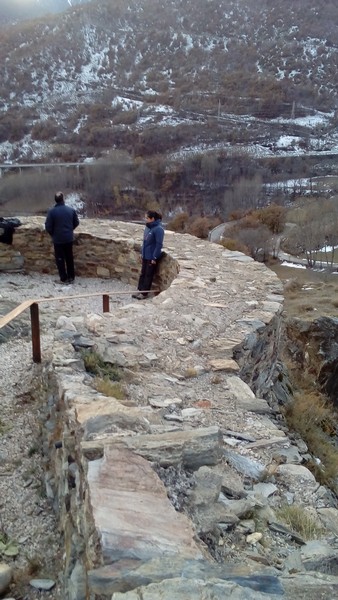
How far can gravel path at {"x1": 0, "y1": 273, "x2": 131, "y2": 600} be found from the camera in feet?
8.40

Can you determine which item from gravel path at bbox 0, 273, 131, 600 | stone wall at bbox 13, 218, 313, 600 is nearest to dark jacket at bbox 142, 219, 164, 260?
stone wall at bbox 13, 218, 313, 600

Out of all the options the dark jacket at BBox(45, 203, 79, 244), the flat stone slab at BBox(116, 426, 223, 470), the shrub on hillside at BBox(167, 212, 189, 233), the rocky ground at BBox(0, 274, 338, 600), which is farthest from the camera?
the shrub on hillside at BBox(167, 212, 189, 233)

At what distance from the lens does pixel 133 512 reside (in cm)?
193

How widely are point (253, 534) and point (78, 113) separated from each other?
58767 millimetres

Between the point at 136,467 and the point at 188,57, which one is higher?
the point at 188,57

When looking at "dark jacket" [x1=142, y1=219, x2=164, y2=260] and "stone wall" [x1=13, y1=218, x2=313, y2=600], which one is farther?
"dark jacket" [x1=142, y1=219, x2=164, y2=260]

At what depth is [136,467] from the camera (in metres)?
2.22

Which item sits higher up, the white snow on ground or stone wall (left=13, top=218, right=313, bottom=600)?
stone wall (left=13, top=218, right=313, bottom=600)

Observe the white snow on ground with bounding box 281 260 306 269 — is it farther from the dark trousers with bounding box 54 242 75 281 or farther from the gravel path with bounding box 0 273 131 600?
the gravel path with bounding box 0 273 131 600

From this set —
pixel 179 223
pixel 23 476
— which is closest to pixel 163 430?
pixel 23 476

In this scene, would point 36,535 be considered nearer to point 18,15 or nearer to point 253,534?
point 253,534

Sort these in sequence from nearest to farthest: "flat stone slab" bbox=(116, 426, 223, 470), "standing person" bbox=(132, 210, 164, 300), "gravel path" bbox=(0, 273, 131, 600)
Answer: "flat stone slab" bbox=(116, 426, 223, 470) < "gravel path" bbox=(0, 273, 131, 600) < "standing person" bbox=(132, 210, 164, 300)

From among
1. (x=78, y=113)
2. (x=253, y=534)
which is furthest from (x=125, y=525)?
(x=78, y=113)

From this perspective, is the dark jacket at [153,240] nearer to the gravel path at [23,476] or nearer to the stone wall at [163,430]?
the stone wall at [163,430]
